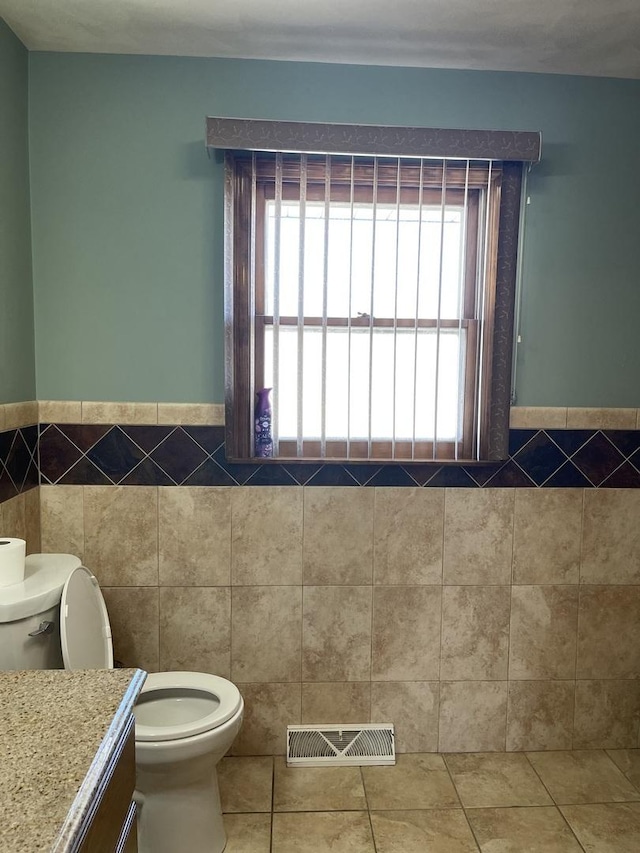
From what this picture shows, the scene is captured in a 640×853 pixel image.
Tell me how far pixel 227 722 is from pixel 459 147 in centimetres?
197

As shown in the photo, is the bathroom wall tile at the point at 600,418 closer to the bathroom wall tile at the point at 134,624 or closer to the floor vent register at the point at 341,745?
the floor vent register at the point at 341,745

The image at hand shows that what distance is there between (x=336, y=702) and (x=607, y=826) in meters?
0.96

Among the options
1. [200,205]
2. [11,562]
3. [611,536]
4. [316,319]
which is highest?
[200,205]

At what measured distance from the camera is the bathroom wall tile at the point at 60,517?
2330 mm

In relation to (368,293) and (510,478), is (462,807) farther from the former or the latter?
(368,293)

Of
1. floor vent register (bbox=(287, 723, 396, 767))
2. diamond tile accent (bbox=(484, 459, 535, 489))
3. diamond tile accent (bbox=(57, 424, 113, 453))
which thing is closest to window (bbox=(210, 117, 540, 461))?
diamond tile accent (bbox=(484, 459, 535, 489))

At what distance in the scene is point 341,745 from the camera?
2.39m

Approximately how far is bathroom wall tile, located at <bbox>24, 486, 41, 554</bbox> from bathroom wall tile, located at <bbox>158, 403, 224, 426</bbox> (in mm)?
500

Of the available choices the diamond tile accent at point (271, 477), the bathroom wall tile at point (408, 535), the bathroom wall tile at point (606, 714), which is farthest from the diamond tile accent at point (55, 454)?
the bathroom wall tile at point (606, 714)

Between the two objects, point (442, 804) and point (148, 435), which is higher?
point (148, 435)

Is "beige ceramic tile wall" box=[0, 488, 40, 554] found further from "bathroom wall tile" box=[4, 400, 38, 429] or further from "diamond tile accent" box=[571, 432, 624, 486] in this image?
"diamond tile accent" box=[571, 432, 624, 486]

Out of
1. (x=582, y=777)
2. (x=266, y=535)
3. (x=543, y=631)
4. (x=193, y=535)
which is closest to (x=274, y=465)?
(x=266, y=535)

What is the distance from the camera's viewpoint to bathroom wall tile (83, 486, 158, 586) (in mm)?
2344

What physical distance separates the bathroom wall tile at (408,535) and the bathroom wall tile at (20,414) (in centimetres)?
125
